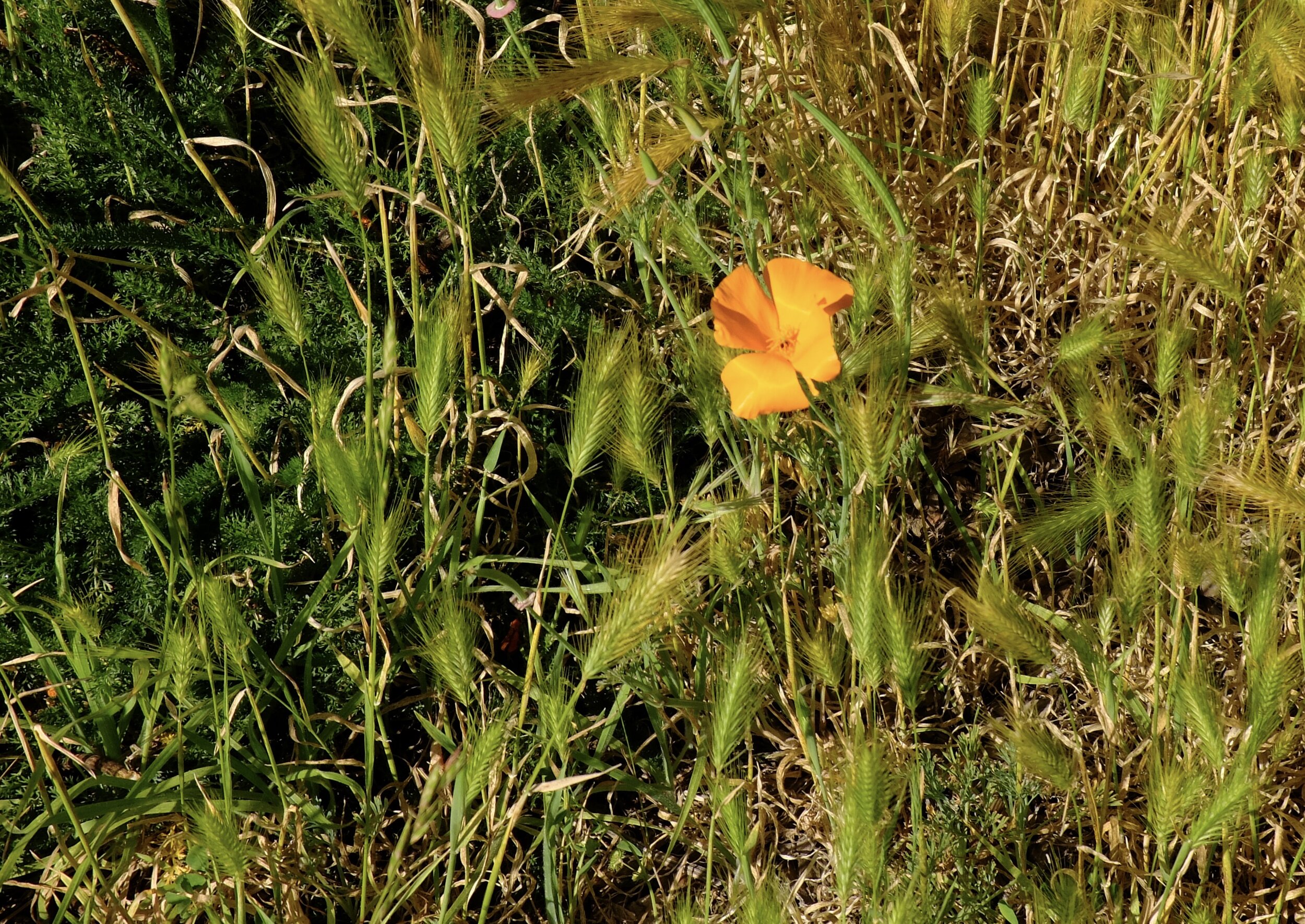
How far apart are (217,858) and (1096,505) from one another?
101cm

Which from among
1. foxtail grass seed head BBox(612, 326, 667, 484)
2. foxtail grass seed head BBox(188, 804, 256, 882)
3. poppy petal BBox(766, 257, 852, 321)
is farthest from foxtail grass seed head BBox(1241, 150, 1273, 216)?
foxtail grass seed head BBox(188, 804, 256, 882)

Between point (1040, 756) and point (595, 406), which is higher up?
point (595, 406)

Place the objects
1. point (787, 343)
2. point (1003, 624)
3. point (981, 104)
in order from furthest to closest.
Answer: point (981, 104)
point (787, 343)
point (1003, 624)

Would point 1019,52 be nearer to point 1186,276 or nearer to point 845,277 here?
point 845,277

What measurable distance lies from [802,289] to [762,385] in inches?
6.1

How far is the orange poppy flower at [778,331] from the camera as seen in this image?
1.18 metres

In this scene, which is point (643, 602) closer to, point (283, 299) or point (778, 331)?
point (778, 331)

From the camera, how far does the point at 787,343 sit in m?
1.26

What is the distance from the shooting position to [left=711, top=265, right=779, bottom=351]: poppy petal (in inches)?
49.8

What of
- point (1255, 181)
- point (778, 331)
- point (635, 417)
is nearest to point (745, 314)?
point (778, 331)

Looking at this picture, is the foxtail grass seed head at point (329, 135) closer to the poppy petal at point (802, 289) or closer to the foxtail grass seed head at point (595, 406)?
the foxtail grass seed head at point (595, 406)

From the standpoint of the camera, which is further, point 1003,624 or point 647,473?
point 647,473

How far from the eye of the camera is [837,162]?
1.48m

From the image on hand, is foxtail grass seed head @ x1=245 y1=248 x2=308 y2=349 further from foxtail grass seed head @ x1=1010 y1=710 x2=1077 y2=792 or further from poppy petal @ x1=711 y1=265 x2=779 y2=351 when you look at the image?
foxtail grass seed head @ x1=1010 y1=710 x2=1077 y2=792
